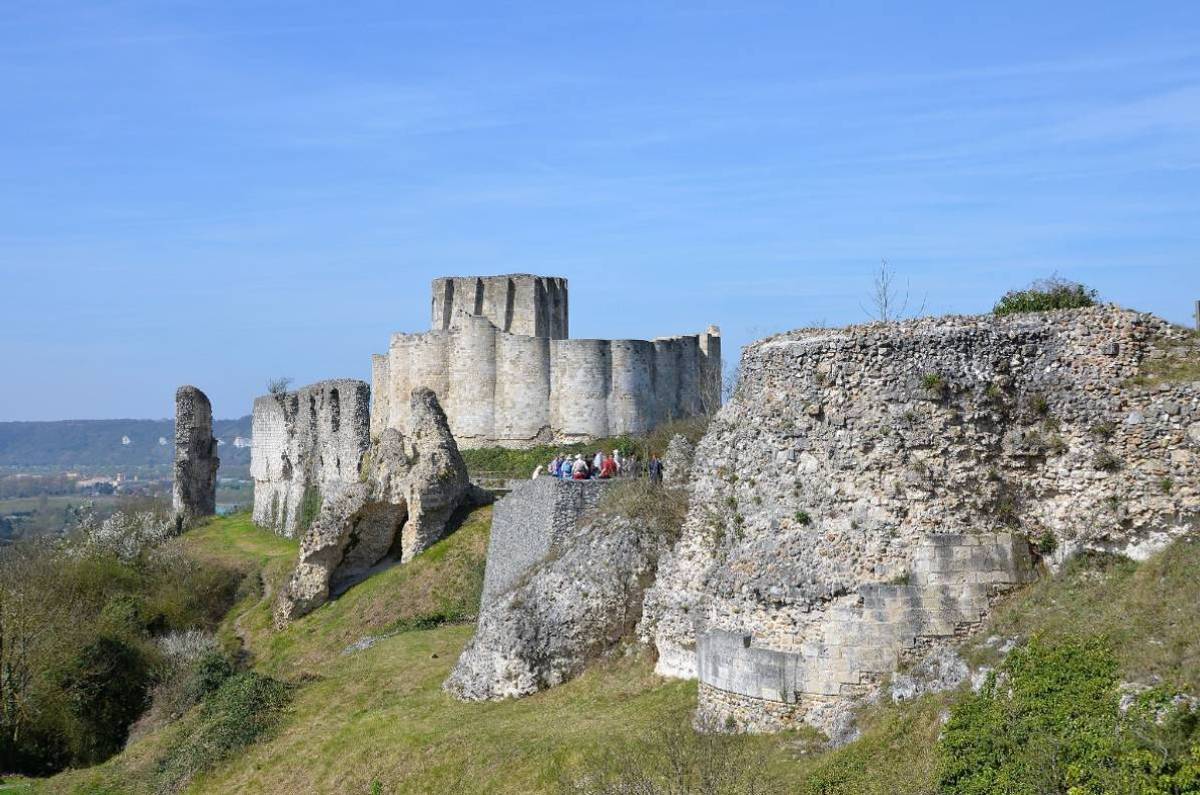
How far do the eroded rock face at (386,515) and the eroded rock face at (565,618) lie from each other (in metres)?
14.3

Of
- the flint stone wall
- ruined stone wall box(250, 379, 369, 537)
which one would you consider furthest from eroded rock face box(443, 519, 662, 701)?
ruined stone wall box(250, 379, 369, 537)

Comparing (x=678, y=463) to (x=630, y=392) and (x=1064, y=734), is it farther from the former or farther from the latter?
(x=630, y=392)

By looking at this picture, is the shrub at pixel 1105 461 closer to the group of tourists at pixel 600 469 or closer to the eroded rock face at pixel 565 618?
the eroded rock face at pixel 565 618

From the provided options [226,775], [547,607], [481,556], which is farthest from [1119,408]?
[481,556]

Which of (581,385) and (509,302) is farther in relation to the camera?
(509,302)

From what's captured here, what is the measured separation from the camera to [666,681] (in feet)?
74.7

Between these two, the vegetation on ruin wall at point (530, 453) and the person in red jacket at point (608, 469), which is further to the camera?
the vegetation on ruin wall at point (530, 453)

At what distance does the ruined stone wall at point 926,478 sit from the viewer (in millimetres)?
16844

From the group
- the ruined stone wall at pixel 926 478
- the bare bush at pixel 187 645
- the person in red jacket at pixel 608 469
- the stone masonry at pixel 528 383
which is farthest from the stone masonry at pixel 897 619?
the stone masonry at pixel 528 383

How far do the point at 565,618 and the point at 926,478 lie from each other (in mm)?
9991

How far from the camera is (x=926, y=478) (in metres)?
17.5

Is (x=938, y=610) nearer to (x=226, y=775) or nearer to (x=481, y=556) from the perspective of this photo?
(x=226, y=775)

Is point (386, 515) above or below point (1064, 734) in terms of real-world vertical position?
above

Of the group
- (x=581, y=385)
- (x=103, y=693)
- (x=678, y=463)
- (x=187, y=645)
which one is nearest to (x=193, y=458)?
(x=581, y=385)
